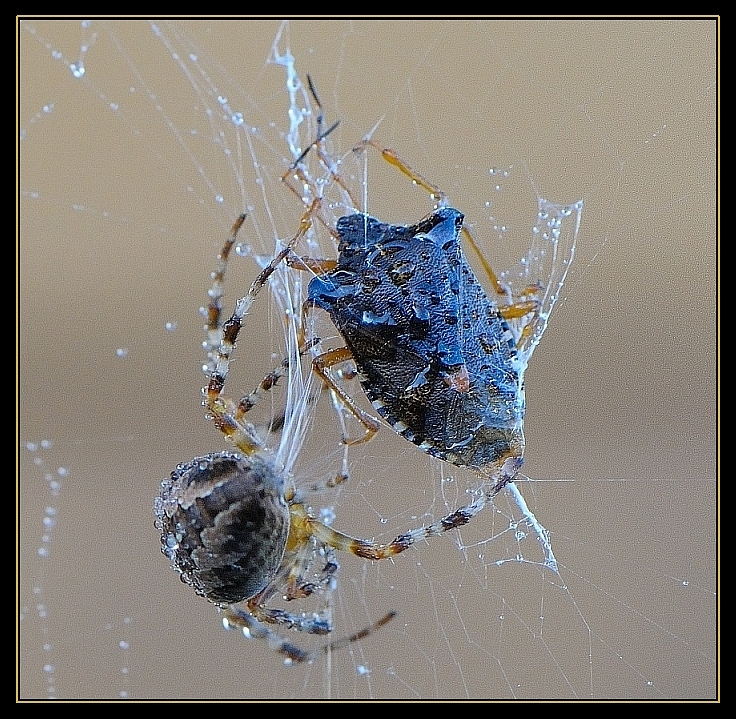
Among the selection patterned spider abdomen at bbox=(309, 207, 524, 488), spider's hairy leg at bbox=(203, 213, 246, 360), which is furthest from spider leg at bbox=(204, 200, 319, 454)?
patterned spider abdomen at bbox=(309, 207, 524, 488)

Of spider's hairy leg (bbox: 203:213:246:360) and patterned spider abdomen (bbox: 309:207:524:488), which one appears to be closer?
patterned spider abdomen (bbox: 309:207:524:488)

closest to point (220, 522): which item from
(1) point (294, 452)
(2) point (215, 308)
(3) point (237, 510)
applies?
(3) point (237, 510)

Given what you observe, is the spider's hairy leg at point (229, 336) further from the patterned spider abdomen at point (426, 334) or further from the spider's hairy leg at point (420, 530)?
the spider's hairy leg at point (420, 530)

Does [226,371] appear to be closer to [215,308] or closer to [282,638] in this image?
[215,308]

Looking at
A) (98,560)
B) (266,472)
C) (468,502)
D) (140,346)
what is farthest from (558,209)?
(98,560)

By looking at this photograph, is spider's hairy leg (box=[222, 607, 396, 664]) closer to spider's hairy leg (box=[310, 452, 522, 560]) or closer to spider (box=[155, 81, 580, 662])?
spider (box=[155, 81, 580, 662])

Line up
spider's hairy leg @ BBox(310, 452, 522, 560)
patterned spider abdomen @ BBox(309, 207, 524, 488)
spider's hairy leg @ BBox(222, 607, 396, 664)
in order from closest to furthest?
patterned spider abdomen @ BBox(309, 207, 524, 488) → spider's hairy leg @ BBox(310, 452, 522, 560) → spider's hairy leg @ BBox(222, 607, 396, 664)

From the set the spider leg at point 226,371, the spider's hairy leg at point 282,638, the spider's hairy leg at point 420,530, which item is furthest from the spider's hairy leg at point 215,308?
the spider's hairy leg at point 282,638
